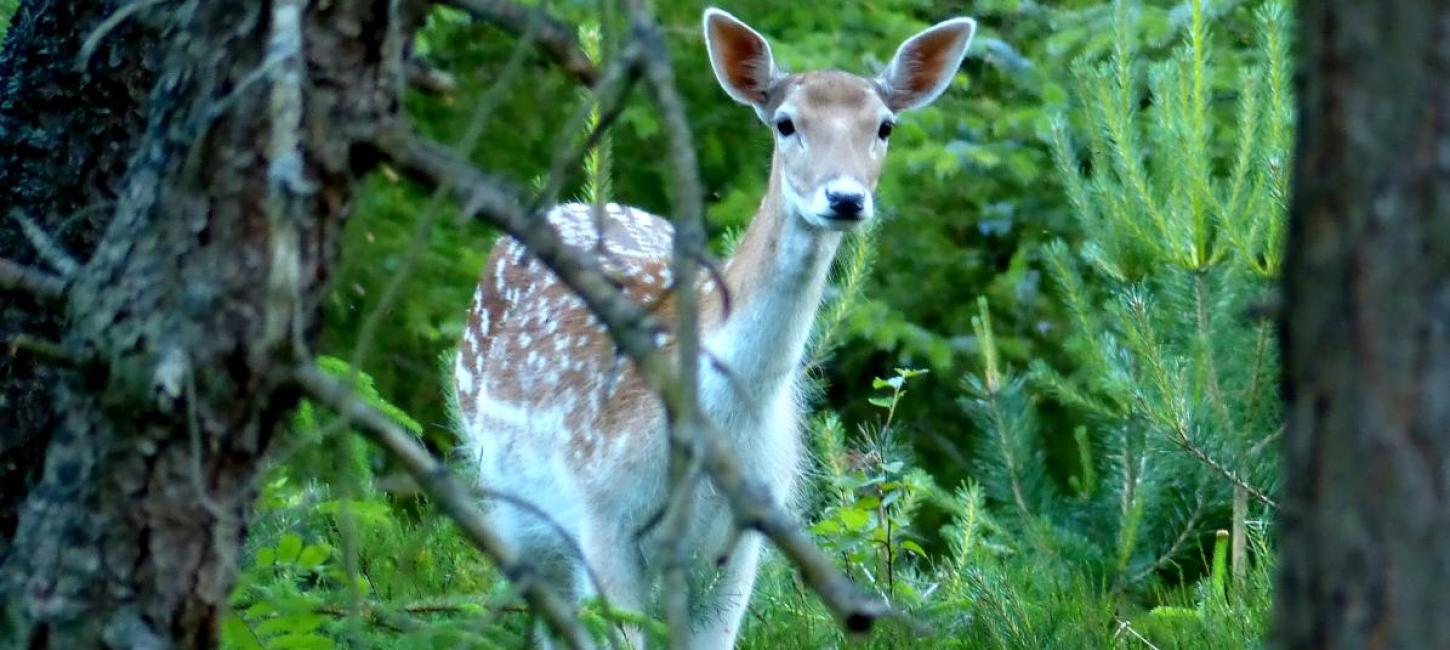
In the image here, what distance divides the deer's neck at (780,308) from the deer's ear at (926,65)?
952 mm

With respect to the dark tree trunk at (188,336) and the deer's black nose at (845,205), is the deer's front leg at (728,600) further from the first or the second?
the dark tree trunk at (188,336)

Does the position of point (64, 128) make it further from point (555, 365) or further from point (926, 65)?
point (926, 65)

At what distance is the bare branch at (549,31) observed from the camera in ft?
7.52

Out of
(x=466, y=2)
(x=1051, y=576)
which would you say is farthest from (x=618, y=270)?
(x=466, y=2)

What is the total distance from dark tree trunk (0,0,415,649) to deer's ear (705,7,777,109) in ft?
11.8

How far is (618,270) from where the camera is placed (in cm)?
617

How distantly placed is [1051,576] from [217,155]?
355cm

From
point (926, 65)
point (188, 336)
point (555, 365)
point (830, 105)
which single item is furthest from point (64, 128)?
point (926, 65)

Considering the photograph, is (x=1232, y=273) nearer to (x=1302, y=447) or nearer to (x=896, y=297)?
(x=1302, y=447)

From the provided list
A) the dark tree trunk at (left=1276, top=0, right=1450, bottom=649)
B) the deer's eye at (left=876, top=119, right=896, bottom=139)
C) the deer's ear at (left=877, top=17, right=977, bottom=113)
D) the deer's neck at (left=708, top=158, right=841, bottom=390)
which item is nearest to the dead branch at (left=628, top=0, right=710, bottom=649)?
the dark tree trunk at (left=1276, top=0, right=1450, bottom=649)

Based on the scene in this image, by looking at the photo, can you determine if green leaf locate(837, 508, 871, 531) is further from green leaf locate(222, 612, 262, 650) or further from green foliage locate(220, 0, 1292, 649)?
green leaf locate(222, 612, 262, 650)

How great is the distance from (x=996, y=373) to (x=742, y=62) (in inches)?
50.2

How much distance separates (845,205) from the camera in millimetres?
5105

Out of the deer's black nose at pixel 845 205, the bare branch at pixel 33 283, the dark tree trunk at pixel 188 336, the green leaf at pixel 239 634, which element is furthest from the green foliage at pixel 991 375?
the deer's black nose at pixel 845 205
